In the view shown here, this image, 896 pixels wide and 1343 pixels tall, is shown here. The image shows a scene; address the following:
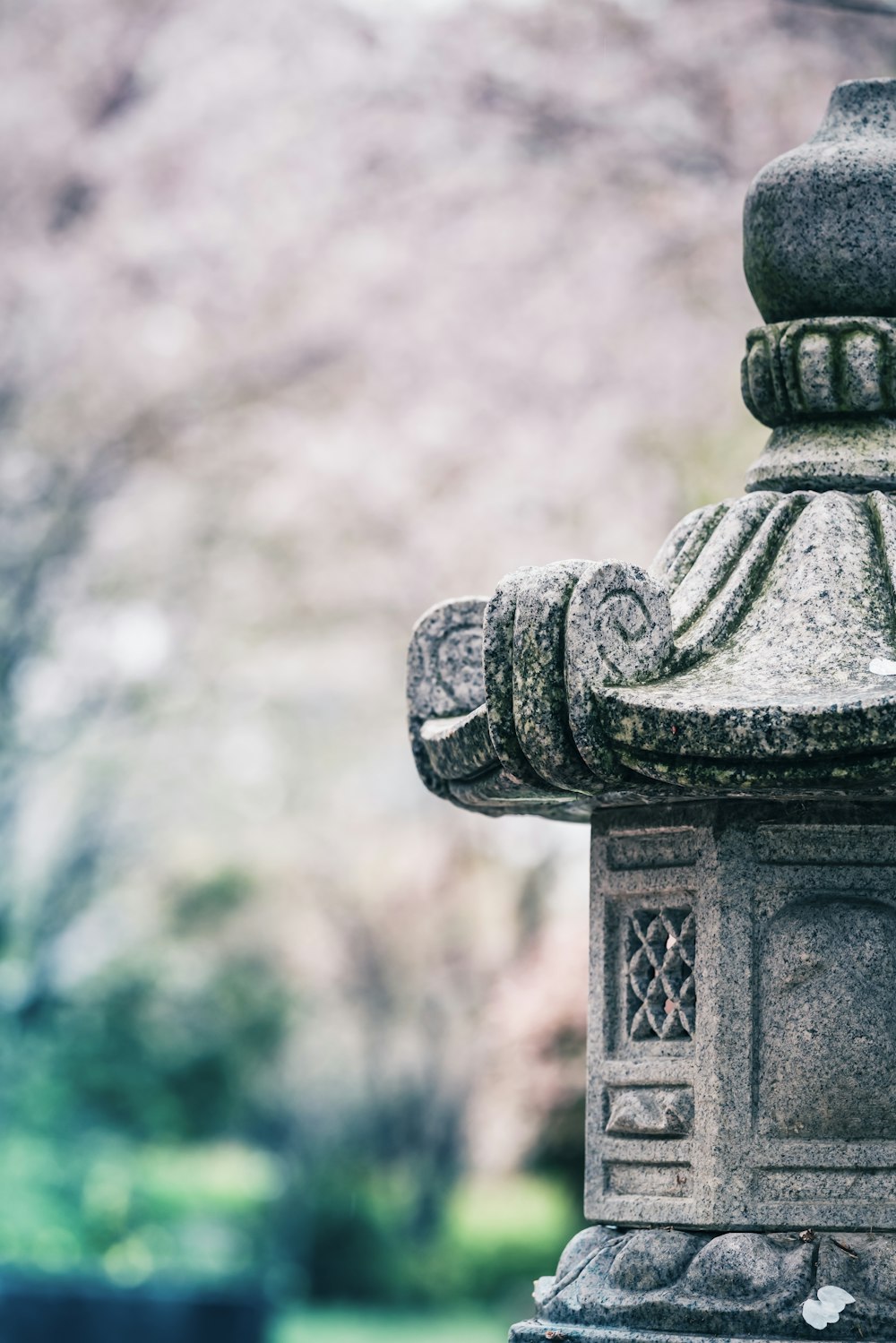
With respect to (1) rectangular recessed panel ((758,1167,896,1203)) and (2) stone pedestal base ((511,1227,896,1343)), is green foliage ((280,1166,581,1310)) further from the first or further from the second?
(1) rectangular recessed panel ((758,1167,896,1203))

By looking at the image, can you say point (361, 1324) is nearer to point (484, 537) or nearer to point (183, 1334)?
point (183, 1334)

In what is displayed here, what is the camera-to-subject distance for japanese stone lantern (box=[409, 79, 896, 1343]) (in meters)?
2.84

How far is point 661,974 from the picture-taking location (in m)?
3.17

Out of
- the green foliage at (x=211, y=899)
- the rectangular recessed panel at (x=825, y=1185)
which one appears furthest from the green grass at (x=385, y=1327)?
the rectangular recessed panel at (x=825, y=1185)

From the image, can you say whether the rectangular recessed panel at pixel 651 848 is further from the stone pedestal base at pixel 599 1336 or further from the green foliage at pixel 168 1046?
the green foliage at pixel 168 1046

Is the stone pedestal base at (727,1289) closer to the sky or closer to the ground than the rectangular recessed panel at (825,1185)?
closer to the ground

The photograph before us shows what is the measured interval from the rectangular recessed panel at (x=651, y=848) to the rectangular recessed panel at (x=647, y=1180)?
19.0 inches

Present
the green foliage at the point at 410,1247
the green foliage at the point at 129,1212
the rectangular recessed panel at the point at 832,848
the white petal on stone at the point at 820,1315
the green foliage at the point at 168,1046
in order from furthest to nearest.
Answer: the green foliage at the point at 168,1046 < the green foliage at the point at 410,1247 < the green foliage at the point at 129,1212 < the rectangular recessed panel at the point at 832,848 < the white petal on stone at the point at 820,1315

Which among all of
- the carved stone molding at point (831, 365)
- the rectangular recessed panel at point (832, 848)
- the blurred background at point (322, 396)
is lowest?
the rectangular recessed panel at point (832, 848)

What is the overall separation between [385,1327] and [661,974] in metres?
11.2

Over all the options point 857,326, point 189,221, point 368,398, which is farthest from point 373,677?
point 857,326

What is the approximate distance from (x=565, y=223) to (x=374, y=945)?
8.44 m

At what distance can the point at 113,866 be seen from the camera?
12930mm

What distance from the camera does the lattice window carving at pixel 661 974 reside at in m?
3.12
